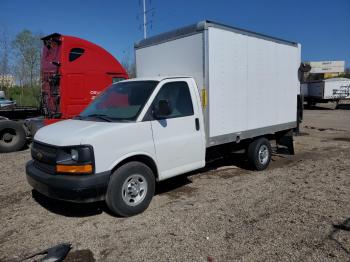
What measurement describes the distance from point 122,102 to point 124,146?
111cm

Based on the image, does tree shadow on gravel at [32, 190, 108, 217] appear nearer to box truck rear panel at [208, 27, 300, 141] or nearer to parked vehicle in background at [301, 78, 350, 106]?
box truck rear panel at [208, 27, 300, 141]

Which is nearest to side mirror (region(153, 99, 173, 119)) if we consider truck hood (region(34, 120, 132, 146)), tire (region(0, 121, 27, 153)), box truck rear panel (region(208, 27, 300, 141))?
truck hood (region(34, 120, 132, 146))

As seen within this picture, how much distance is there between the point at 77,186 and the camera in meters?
4.39

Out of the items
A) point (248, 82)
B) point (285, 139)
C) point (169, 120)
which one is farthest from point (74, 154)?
point (285, 139)

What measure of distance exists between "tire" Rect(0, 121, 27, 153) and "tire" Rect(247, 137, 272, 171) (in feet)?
23.6

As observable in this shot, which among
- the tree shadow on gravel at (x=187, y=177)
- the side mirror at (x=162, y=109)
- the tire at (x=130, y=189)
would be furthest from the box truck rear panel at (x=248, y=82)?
the tire at (x=130, y=189)

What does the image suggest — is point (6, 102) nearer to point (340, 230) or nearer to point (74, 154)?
point (74, 154)

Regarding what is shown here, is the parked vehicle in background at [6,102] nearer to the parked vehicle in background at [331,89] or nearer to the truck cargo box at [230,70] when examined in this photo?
the truck cargo box at [230,70]

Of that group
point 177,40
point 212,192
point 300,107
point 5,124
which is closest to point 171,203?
point 212,192

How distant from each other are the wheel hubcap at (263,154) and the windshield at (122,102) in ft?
11.5

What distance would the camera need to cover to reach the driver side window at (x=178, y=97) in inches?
216

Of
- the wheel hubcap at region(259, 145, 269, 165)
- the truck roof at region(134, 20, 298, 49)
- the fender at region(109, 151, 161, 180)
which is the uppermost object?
the truck roof at region(134, 20, 298, 49)

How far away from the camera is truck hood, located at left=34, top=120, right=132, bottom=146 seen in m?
4.46

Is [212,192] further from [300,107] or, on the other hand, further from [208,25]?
[300,107]
